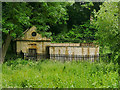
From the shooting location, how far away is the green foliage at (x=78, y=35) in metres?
10.6

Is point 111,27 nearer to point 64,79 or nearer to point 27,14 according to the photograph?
point 64,79

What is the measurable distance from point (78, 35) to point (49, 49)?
202cm

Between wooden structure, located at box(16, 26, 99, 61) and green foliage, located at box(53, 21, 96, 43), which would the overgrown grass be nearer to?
wooden structure, located at box(16, 26, 99, 61)

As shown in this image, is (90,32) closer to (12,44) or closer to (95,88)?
(12,44)

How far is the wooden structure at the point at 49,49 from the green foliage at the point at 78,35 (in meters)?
0.38

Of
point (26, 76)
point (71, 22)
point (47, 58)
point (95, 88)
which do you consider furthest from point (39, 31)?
point (95, 88)

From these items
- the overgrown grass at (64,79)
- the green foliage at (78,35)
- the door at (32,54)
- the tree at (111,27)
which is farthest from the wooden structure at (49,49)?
the overgrown grass at (64,79)

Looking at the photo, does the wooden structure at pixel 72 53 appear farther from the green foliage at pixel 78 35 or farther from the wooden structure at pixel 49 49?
the green foliage at pixel 78 35

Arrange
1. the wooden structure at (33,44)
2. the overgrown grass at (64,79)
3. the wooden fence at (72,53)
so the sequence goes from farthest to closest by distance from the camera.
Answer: the wooden structure at (33,44) → the wooden fence at (72,53) → the overgrown grass at (64,79)

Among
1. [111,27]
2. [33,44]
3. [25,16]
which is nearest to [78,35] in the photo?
[33,44]

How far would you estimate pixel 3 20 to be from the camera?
873 cm

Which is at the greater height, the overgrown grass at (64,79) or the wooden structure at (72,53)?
the wooden structure at (72,53)

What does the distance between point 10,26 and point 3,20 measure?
43 cm

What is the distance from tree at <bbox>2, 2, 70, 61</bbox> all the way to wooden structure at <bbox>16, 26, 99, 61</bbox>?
0.47m
